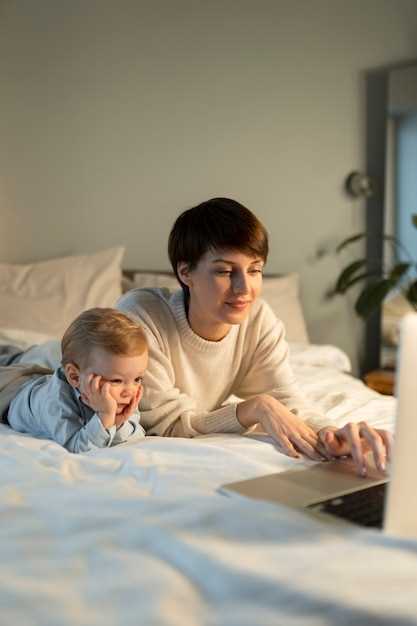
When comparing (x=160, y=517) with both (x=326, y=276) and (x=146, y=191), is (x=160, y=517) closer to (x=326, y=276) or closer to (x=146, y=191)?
(x=146, y=191)

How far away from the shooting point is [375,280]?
3.69m

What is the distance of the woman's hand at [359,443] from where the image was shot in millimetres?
1354

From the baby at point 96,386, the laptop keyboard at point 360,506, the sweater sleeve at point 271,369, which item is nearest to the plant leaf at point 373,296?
the sweater sleeve at point 271,369

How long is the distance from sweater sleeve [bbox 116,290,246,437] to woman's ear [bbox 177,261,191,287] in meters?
0.15

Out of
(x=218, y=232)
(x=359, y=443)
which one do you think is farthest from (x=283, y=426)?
(x=218, y=232)

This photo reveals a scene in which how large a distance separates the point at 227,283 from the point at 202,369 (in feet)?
0.89

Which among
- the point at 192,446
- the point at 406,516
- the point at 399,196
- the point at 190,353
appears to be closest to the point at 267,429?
the point at 192,446

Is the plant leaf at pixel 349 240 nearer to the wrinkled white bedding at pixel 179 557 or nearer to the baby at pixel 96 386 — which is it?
the baby at pixel 96 386

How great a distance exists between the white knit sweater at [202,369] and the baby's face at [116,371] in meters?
0.16

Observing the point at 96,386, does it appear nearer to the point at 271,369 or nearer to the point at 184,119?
the point at 271,369

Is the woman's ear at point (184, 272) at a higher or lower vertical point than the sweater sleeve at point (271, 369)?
higher

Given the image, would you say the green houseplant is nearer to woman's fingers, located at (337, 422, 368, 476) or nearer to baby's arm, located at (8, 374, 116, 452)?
baby's arm, located at (8, 374, 116, 452)

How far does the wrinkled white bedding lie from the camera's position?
32.6 inches

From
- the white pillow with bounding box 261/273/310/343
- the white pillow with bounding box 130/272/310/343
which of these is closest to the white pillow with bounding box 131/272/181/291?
the white pillow with bounding box 130/272/310/343
